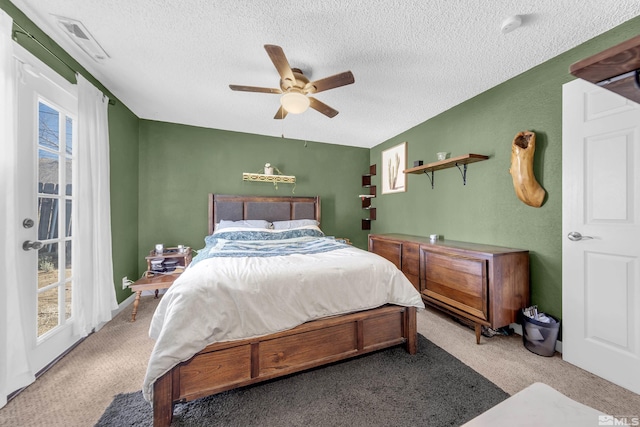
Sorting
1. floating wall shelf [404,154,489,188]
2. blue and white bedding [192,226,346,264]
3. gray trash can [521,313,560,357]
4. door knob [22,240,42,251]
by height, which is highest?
floating wall shelf [404,154,489,188]

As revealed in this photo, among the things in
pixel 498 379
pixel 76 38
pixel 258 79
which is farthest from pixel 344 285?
pixel 76 38

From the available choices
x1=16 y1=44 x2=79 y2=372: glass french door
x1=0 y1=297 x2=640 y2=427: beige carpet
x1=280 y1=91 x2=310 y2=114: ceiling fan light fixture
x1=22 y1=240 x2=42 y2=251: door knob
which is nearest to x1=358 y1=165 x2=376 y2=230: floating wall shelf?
x1=0 y1=297 x2=640 y2=427: beige carpet

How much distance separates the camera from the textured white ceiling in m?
1.67

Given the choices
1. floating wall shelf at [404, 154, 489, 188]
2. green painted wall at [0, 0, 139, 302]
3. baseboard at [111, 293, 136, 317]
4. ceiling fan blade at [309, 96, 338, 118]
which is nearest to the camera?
ceiling fan blade at [309, 96, 338, 118]

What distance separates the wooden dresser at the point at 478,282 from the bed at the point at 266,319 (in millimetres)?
659

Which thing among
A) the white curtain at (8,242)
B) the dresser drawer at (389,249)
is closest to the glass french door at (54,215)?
the white curtain at (8,242)

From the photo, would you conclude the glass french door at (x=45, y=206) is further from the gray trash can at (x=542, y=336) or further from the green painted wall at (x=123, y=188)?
the gray trash can at (x=542, y=336)

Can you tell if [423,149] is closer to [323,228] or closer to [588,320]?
[323,228]

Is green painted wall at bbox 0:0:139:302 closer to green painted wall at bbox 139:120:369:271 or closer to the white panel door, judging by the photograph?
green painted wall at bbox 139:120:369:271

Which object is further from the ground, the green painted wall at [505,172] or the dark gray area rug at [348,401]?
the green painted wall at [505,172]

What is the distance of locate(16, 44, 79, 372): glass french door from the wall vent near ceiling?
32 centimetres

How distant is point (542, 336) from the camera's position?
2020 mm

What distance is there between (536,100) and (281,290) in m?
2.86

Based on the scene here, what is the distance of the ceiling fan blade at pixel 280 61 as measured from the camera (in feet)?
5.49
